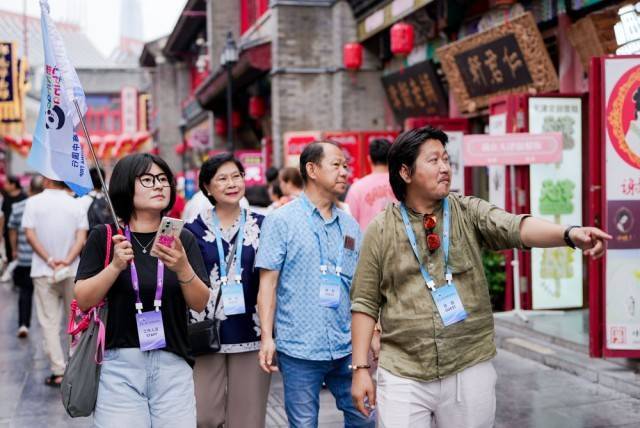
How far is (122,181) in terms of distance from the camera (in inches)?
146

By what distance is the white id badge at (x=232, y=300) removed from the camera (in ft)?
14.8

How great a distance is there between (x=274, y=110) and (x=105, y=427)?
550 inches

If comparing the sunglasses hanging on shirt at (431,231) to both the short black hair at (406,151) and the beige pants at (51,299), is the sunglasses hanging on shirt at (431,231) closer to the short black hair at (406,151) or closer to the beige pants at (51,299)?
the short black hair at (406,151)

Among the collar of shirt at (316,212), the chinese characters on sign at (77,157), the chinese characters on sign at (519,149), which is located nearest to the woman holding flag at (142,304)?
the chinese characters on sign at (77,157)

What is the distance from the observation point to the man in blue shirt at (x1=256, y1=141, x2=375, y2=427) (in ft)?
14.0

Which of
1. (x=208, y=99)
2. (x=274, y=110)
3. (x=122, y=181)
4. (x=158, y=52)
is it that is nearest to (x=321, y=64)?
(x=274, y=110)

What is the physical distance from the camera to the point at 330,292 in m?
4.29

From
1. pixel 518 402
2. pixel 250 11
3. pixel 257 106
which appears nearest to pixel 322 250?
pixel 518 402

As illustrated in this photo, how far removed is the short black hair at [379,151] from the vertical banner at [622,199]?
169cm

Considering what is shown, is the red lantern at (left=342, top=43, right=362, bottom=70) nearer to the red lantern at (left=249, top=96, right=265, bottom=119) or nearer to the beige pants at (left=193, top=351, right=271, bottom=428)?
the red lantern at (left=249, top=96, right=265, bottom=119)

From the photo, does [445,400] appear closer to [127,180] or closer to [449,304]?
[449,304]

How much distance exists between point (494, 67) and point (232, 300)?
748cm

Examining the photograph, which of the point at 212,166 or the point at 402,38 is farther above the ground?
the point at 402,38

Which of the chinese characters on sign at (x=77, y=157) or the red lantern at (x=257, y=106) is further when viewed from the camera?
the red lantern at (x=257, y=106)
